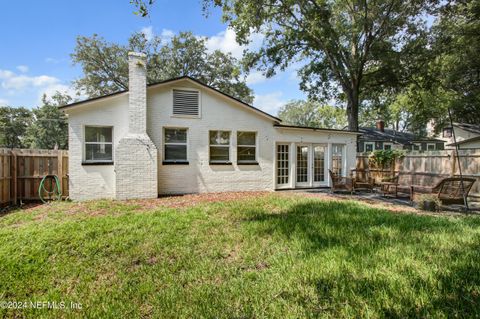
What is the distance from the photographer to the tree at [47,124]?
3530 centimetres

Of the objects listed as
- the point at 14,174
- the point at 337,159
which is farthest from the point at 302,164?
the point at 14,174

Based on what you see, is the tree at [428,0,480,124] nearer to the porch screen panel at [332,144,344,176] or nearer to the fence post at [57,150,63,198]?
the porch screen panel at [332,144,344,176]

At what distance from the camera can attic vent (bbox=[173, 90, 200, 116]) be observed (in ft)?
34.0

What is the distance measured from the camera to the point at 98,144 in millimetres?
9406

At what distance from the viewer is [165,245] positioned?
4.27m

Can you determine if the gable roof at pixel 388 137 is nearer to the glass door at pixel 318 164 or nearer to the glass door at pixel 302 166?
the glass door at pixel 318 164

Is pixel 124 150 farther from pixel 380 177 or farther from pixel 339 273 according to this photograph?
pixel 380 177

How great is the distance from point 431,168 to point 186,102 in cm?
1093

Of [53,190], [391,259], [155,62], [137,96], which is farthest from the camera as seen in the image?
[155,62]

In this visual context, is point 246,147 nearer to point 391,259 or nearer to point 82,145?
point 82,145

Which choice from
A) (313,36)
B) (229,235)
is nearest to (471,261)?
(229,235)

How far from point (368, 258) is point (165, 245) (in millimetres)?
3295

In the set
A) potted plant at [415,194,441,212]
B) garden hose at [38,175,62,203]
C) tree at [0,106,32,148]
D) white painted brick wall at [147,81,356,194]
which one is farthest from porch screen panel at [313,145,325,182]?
tree at [0,106,32,148]

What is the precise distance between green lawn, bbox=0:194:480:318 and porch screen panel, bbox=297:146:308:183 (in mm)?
6877
